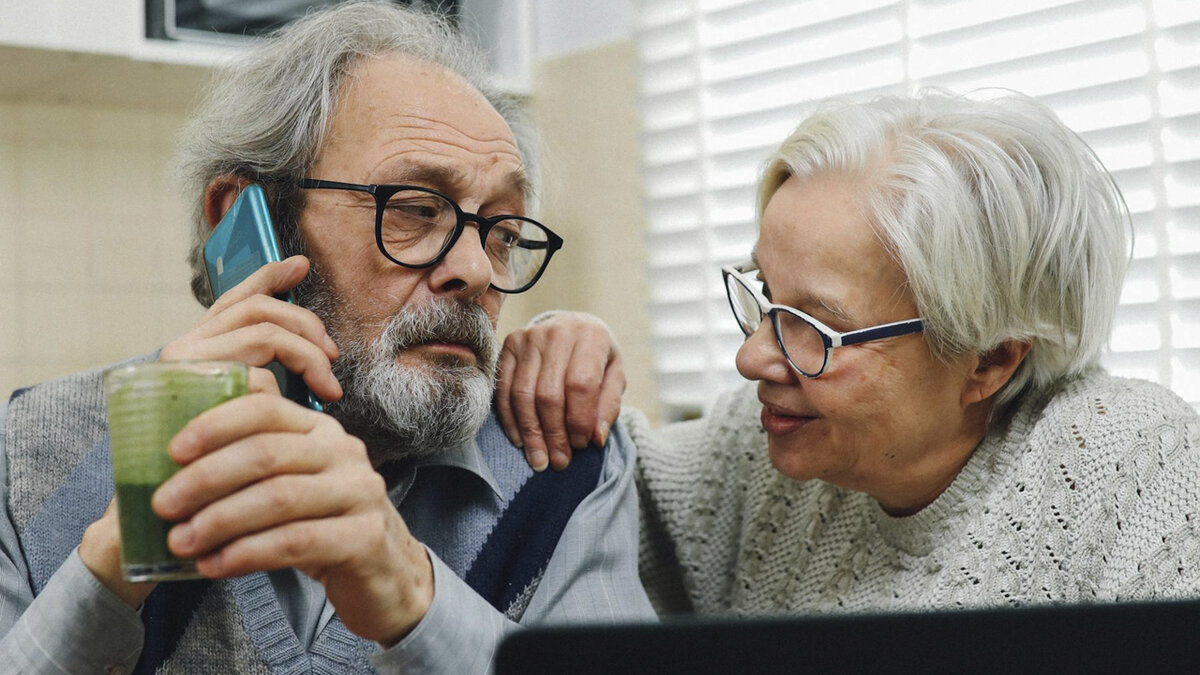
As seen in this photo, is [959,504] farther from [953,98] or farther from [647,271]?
[647,271]

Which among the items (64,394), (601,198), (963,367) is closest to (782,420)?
(963,367)

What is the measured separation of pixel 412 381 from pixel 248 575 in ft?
0.84

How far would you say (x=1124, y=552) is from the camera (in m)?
1.08

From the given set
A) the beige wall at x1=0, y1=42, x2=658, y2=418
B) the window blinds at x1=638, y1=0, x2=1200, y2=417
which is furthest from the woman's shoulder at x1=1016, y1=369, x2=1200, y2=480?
the beige wall at x1=0, y1=42, x2=658, y2=418

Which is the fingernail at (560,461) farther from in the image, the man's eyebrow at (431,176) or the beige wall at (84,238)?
the beige wall at (84,238)

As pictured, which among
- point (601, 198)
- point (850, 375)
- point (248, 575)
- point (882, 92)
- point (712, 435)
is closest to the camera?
point (248, 575)

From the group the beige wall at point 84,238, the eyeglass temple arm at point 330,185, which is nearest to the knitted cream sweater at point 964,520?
the eyeglass temple arm at point 330,185

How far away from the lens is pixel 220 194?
1303mm

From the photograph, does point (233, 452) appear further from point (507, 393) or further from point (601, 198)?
point (601, 198)

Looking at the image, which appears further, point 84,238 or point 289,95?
point 84,238

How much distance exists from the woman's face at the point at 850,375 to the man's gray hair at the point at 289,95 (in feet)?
1.62

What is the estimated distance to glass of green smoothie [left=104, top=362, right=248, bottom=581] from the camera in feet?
2.22

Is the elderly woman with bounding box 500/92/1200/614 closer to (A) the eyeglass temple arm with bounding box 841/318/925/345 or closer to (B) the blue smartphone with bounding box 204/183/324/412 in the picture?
(A) the eyeglass temple arm with bounding box 841/318/925/345

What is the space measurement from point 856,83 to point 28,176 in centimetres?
173
